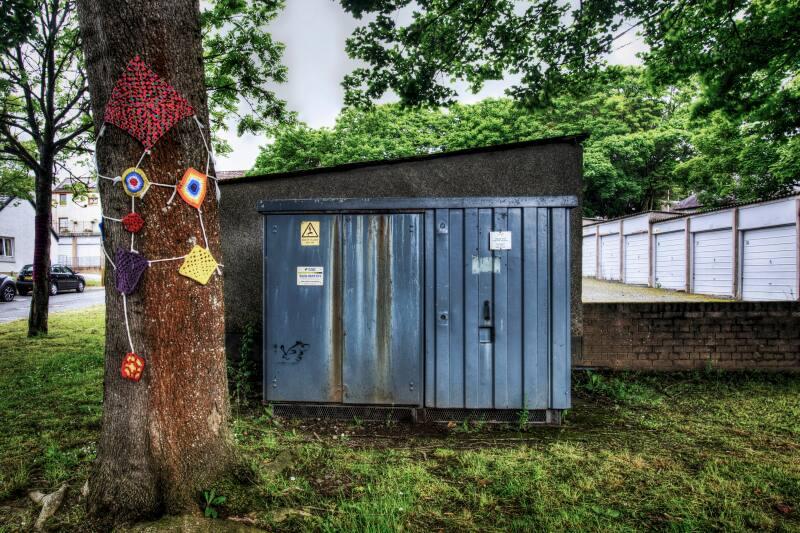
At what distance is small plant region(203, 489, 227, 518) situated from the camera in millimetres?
2252

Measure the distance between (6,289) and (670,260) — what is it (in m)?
25.9

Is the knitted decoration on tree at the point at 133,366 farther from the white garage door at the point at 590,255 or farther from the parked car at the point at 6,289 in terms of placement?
the white garage door at the point at 590,255

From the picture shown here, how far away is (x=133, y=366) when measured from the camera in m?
2.23

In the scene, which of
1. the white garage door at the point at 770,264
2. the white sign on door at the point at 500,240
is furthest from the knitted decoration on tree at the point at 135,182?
the white garage door at the point at 770,264

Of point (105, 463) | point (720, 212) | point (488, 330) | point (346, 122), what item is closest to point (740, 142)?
point (720, 212)

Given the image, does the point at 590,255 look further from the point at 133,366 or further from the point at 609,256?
the point at 133,366

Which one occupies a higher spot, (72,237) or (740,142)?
(740,142)

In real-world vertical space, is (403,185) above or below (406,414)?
above

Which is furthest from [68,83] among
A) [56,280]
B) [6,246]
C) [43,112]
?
[6,246]

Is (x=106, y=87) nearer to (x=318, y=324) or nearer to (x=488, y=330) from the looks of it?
(x=318, y=324)

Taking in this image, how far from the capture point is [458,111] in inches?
1005

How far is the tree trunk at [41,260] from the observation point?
841 centimetres

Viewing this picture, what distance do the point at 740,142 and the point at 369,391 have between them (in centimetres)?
2337

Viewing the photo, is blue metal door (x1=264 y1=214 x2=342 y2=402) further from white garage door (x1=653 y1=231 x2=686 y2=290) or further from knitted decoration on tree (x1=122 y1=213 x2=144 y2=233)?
white garage door (x1=653 y1=231 x2=686 y2=290)
